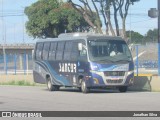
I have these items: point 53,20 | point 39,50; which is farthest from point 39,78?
point 53,20

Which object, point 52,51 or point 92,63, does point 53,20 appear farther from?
point 92,63

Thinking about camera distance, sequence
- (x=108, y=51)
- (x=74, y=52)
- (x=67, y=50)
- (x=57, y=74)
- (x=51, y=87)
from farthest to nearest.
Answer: (x=51, y=87) → (x=57, y=74) → (x=67, y=50) → (x=74, y=52) → (x=108, y=51)

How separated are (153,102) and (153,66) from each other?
1196 centimetres

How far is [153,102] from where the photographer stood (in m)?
20.7

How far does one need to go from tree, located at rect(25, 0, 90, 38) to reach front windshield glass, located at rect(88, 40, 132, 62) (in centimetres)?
3702

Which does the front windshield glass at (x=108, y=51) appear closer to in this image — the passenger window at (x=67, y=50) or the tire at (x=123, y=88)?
the tire at (x=123, y=88)

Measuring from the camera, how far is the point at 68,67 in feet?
95.7

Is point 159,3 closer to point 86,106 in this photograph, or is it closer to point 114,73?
point 114,73

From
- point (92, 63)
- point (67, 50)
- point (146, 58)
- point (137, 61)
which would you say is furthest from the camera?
point (146, 58)

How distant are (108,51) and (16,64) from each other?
1766cm

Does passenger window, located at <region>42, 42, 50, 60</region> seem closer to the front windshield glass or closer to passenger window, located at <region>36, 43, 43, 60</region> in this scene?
passenger window, located at <region>36, 43, 43, 60</region>

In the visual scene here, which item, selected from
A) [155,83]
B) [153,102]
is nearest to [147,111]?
[153,102]

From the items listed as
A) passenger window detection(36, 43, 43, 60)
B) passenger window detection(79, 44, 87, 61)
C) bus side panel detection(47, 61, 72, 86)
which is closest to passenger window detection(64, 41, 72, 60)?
bus side panel detection(47, 61, 72, 86)

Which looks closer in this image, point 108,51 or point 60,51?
point 108,51
